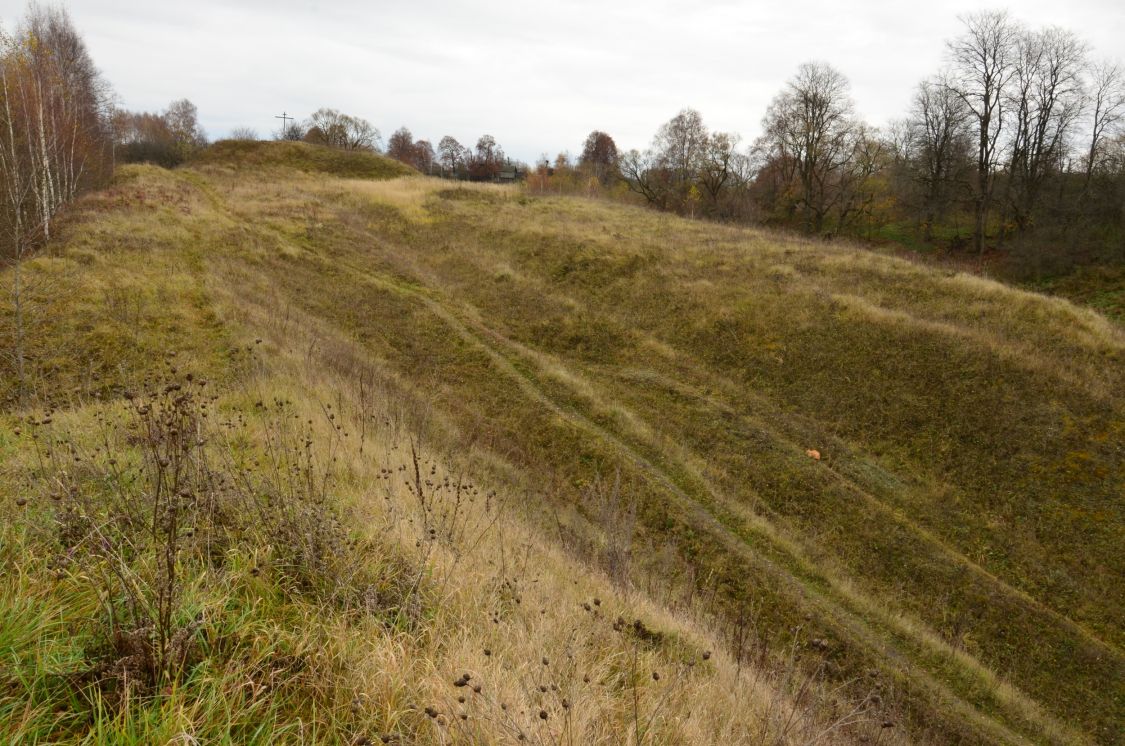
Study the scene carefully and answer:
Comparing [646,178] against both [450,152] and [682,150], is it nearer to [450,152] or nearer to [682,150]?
[682,150]

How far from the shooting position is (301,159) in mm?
51688

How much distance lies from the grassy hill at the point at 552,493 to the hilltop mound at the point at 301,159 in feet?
85.3

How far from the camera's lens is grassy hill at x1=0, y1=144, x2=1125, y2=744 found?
314cm

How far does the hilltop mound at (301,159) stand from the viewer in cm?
5038

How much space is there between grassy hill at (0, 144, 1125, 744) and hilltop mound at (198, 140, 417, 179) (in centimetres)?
2601

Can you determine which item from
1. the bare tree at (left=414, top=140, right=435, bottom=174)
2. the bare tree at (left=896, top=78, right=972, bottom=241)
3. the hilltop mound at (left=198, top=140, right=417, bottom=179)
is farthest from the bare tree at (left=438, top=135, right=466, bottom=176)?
the bare tree at (left=896, top=78, right=972, bottom=241)

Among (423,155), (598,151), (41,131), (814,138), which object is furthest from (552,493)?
(423,155)

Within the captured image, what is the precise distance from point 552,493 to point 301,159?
52.2m

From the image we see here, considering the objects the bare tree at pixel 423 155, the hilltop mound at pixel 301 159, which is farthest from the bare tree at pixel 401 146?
the hilltop mound at pixel 301 159

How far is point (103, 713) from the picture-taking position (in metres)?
2.58

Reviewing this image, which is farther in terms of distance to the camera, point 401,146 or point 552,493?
point 401,146

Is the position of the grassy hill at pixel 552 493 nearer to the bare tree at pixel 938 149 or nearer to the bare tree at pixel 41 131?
the bare tree at pixel 41 131

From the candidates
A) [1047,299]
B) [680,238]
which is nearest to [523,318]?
[680,238]

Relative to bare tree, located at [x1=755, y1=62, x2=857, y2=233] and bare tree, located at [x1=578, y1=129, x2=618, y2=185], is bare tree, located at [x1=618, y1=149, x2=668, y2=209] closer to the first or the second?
bare tree, located at [x1=755, y1=62, x2=857, y2=233]
